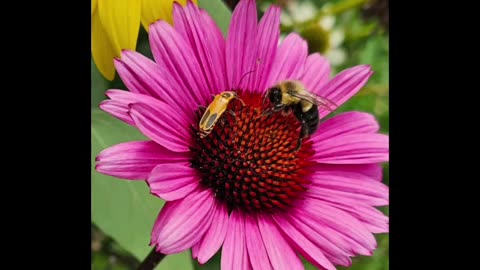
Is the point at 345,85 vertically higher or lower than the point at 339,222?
higher

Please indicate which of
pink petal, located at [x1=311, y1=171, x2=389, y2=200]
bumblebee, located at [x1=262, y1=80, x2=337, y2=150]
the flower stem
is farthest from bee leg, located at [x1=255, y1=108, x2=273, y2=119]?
the flower stem

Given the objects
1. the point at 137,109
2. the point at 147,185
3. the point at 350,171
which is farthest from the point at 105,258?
the point at 350,171

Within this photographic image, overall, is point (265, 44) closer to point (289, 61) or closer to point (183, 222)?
point (289, 61)

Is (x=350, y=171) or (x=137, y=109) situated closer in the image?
(x=137, y=109)

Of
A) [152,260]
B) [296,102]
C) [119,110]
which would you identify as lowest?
[152,260]

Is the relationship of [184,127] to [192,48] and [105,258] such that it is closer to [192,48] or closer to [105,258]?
[192,48]

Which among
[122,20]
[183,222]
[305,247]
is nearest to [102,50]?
[122,20]

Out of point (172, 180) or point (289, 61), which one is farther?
point (289, 61)

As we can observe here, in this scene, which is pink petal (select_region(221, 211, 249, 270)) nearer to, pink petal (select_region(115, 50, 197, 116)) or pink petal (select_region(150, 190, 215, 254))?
pink petal (select_region(150, 190, 215, 254))
